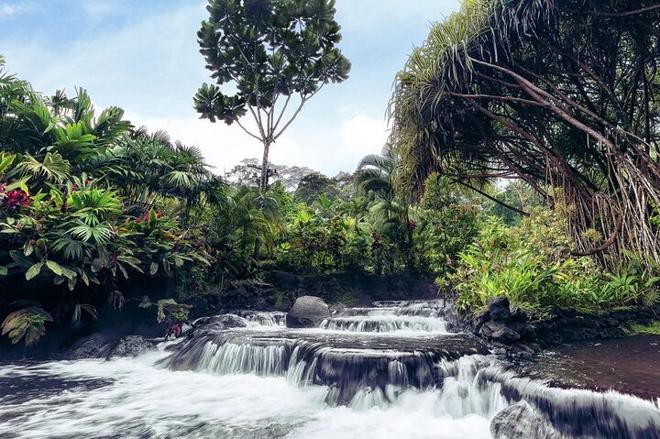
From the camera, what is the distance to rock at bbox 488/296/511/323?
6500 millimetres

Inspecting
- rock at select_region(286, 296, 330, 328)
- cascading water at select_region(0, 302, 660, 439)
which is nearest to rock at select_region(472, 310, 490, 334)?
cascading water at select_region(0, 302, 660, 439)

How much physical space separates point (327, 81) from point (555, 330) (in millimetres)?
14430

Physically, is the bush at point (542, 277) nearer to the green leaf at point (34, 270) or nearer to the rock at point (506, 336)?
the rock at point (506, 336)

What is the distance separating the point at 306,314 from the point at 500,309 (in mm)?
4457

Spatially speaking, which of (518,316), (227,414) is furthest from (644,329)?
(227,414)

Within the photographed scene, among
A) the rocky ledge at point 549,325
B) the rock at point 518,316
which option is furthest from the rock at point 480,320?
the rock at point 518,316

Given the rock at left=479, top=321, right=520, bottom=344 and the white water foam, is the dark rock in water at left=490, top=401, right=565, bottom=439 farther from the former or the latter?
the rock at left=479, top=321, right=520, bottom=344

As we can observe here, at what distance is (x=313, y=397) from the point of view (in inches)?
224

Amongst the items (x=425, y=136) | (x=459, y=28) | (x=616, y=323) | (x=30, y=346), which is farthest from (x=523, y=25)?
(x=30, y=346)

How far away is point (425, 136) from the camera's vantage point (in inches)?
422

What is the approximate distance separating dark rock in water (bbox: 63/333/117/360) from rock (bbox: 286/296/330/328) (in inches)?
145

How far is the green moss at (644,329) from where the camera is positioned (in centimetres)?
679

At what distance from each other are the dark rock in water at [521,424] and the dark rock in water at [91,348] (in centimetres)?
746

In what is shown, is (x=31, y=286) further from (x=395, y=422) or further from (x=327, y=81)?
(x=327, y=81)
